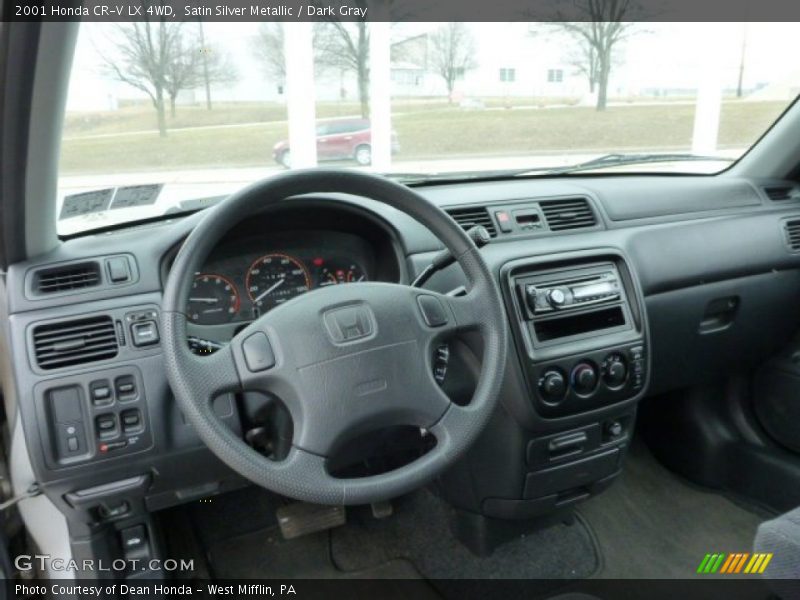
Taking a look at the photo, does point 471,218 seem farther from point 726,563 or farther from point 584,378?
point 726,563

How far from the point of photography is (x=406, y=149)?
7.27ft

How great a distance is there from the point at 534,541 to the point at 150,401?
154 centimetres

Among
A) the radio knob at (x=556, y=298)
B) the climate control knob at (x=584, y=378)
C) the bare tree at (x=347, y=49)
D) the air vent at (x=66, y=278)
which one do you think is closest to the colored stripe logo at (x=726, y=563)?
the climate control knob at (x=584, y=378)

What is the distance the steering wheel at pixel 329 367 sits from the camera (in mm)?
1266

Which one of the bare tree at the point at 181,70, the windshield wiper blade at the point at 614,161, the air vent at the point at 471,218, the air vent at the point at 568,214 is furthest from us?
the windshield wiper blade at the point at 614,161

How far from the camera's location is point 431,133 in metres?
2.24

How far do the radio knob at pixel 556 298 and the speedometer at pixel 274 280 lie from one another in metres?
0.72

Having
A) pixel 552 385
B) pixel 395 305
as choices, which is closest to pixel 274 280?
→ pixel 395 305

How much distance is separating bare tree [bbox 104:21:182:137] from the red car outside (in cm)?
38

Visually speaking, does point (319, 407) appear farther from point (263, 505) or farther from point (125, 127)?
point (263, 505)

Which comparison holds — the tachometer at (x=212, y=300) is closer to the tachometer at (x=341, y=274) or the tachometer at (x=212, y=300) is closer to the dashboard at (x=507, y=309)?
the dashboard at (x=507, y=309)

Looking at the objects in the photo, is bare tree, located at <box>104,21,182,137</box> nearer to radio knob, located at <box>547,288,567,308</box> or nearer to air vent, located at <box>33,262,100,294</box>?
air vent, located at <box>33,262,100,294</box>

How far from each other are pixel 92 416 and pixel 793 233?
2.58 m

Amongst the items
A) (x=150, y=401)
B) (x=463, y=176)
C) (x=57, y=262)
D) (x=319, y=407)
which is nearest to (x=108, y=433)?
(x=150, y=401)
